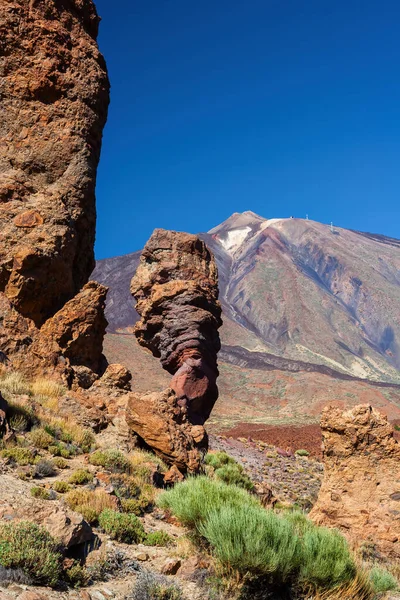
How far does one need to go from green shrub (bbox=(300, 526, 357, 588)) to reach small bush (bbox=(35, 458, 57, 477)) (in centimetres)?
331

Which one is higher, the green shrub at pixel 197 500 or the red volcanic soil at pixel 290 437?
the green shrub at pixel 197 500

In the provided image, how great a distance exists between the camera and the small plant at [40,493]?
5645mm

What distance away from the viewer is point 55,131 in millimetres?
12367

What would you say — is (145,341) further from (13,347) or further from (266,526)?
(266,526)

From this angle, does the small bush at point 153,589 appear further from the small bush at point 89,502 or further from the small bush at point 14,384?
the small bush at point 14,384

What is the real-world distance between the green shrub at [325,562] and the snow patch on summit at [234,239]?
146 m

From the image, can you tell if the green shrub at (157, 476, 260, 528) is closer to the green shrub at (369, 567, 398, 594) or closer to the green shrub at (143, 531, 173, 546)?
the green shrub at (143, 531, 173, 546)

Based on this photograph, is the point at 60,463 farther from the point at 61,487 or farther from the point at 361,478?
the point at 361,478

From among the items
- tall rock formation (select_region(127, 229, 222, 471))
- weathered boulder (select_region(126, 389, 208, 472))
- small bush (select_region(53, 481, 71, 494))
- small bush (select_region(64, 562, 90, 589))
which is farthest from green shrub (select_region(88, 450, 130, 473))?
tall rock formation (select_region(127, 229, 222, 471))

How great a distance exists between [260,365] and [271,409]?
1797cm

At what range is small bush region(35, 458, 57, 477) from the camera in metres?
6.56

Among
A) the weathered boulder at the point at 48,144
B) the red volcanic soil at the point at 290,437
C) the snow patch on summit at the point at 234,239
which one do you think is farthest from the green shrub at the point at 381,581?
the snow patch on summit at the point at 234,239

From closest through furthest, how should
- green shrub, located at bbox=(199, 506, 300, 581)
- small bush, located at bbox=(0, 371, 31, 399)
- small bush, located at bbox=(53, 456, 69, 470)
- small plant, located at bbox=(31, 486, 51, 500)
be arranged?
green shrub, located at bbox=(199, 506, 300, 581) < small plant, located at bbox=(31, 486, 51, 500) < small bush, located at bbox=(53, 456, 69, 470) < small bush, located at bbox=(0, 371, 31, 399)

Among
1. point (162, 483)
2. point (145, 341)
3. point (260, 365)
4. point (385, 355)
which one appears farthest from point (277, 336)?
point (162, 483)
